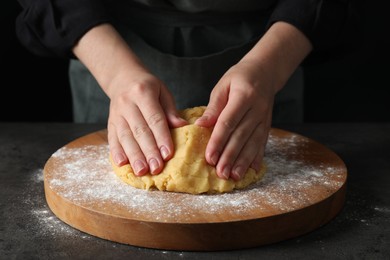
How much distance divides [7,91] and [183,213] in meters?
1.42

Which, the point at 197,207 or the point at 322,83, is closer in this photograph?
the point at 197,207

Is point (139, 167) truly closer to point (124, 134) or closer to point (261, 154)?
point (124, 134)

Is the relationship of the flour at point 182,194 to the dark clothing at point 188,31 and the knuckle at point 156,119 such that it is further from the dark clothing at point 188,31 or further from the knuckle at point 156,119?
the dark clothing at point 188,31

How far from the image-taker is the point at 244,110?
137cm

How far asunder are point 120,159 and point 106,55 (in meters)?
0.30

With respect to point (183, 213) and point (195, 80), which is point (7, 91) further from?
point (183, 213)

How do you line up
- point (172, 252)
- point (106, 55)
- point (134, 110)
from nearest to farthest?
1. point (172, 252)
2. point (134, 110)
3. point (106, 55)

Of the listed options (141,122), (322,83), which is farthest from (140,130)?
(322,83)

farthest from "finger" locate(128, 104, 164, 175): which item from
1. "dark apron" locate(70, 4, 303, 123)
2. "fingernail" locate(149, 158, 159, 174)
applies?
"dark apron" locate(70, 4, 303, 123)

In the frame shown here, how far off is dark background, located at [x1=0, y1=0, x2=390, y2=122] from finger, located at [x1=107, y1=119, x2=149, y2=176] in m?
1.09

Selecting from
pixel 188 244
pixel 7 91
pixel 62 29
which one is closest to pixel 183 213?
pixel 188 244

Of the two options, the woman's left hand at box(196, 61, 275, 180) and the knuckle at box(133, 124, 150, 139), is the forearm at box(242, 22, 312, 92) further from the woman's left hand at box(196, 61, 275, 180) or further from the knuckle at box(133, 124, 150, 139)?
the knuckle at box(133, 124, 150, 139)

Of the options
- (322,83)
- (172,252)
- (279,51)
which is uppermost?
(279,51)

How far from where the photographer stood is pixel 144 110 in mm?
1363
